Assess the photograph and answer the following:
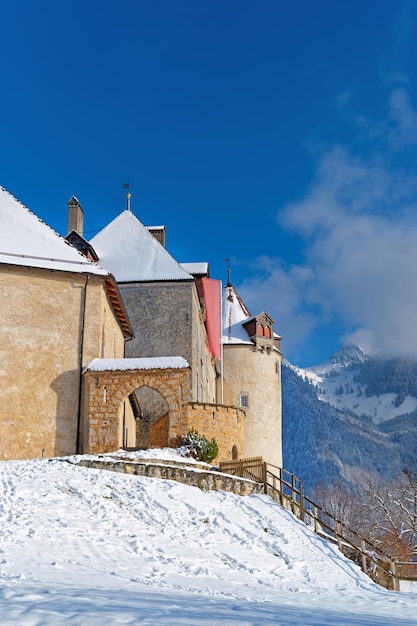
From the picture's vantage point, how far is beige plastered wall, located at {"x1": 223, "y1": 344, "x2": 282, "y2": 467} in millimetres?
48406

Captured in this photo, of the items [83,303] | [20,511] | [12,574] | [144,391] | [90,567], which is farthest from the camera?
[144,391]

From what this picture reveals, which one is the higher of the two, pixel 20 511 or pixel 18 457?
pixel 18 457

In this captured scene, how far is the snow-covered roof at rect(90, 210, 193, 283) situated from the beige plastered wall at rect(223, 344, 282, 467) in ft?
41.6

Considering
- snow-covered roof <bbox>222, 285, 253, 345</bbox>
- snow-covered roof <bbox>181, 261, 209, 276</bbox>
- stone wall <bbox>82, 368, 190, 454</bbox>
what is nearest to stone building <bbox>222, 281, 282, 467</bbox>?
snow-covered roof <bbox>222, 285, 253, 345</bbox>

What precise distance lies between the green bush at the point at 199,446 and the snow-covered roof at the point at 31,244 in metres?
7.27

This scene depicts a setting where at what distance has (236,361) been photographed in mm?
50656

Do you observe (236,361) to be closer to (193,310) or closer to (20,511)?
(193,310)

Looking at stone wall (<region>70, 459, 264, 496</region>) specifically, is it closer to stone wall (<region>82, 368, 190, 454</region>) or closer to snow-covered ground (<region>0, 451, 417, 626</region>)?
snow-covered ground (<region>0, 451, 417, 626</region>)

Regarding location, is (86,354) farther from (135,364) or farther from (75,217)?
(75,217)

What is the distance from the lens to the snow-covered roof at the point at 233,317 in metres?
51.3

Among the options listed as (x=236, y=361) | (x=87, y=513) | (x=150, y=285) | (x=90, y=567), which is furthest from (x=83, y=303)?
(x=236, y=361)

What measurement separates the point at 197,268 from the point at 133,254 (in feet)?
14.5

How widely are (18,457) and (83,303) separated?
21.0 ft

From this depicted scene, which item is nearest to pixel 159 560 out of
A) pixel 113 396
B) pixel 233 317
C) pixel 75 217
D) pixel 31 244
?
pixel 113 396
